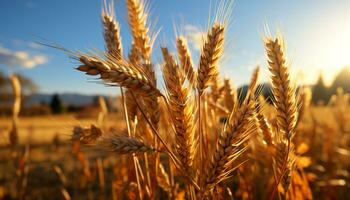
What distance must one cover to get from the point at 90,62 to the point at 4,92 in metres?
50.7

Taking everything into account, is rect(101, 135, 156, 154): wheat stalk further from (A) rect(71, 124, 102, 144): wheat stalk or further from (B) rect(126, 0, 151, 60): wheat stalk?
(B) rect(126, 0, 151, 60): wheat stalk

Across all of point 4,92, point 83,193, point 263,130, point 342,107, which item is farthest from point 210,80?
point 4,92

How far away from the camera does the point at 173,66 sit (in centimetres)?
111

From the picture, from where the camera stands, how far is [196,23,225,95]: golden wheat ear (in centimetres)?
121

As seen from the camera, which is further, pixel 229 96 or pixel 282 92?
pixel 229 96

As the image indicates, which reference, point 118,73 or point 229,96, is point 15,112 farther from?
point 118,73

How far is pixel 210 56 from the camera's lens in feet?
4.05

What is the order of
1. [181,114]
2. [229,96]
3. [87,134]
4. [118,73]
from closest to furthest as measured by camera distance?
[118,73]
[181,114]
[87,134]
[229,96]

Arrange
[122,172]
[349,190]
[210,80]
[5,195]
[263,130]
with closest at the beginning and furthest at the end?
[210,80], [263,130], [122,172], [349,190], [5,195]

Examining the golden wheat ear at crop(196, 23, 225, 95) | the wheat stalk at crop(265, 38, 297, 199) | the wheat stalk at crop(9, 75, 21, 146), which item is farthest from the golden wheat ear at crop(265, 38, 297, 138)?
the wheat stalk at crop(9, 75, 21, 146)

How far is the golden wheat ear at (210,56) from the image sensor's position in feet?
3.95

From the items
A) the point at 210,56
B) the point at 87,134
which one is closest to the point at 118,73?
the point at 210,56

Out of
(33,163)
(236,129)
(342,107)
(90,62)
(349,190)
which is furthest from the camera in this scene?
(33,163)

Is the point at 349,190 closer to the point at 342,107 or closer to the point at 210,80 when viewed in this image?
the point at 342,107
